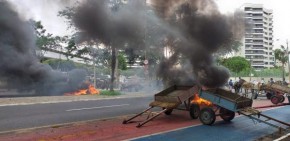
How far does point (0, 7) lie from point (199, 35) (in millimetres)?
13212

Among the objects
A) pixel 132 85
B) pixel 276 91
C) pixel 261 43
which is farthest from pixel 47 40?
pixel 261 43

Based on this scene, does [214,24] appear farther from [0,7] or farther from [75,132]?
[0,7]

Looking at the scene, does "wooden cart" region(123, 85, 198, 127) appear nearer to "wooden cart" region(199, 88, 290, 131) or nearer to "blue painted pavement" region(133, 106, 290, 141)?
"wooden cart" region(199, 88, 290, 131)

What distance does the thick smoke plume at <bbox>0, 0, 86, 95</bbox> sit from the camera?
21.9m

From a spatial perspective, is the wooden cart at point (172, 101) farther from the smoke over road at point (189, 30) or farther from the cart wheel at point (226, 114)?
the smoke over road at point (189, 30)

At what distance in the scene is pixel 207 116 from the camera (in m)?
11.5

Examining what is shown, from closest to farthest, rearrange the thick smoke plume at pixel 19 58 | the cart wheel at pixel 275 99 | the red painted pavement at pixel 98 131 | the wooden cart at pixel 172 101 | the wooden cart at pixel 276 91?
the red painted pavement at pixel 98 131
the wooden cart at pixel 172 101
the cart wheel at pixel 275 99
the wooden cart at pixel 276 91
the thick smoke plume at pixel 19 58

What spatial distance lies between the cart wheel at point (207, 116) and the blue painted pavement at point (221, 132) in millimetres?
211

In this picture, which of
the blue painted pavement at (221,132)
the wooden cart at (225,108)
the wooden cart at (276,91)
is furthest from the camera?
the wooden cart at (276,91)

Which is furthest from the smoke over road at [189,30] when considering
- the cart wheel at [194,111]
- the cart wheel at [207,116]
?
the cart wheel at [207,116]

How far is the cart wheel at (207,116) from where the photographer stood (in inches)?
446

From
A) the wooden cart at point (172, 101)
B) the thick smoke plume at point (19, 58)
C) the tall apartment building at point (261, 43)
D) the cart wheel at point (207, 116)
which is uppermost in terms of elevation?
the tall apartment building at point (261, 43)

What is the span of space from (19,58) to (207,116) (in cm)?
1597

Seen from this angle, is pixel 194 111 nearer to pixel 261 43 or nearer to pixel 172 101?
pixel 172 101
